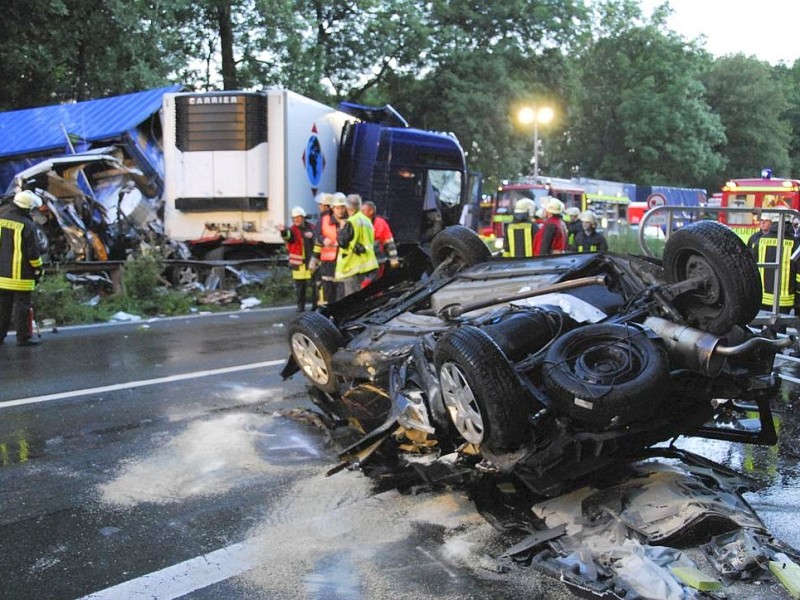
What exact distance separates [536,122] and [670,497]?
76.1 ft

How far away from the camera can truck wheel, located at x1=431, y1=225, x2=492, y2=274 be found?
5.43 metres

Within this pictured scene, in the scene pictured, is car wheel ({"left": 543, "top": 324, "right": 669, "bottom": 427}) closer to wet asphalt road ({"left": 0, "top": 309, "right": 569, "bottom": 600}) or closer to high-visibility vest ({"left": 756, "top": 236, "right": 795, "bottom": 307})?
wet asphalt road ({"left": 0, "top": 309, "right": 569, "bottom": 600})

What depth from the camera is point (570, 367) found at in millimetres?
3447

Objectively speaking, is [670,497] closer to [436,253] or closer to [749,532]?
[749,532]

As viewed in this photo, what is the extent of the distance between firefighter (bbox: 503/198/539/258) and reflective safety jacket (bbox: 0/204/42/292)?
555 cm

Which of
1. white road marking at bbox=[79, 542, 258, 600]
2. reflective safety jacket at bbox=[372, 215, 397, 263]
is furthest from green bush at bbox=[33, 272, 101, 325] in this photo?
white road marking at bbox=[79, 542, 258, 600]

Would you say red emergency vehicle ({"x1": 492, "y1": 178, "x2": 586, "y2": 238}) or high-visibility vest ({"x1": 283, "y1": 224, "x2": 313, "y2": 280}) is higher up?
red emergency vehicle ({"x1": 492, "y1": 178, "x2": 586, "y2": 238})

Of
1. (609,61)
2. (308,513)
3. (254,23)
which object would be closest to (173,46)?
(254,23)

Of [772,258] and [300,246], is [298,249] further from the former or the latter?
[772,258]

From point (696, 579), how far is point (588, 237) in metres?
7.50

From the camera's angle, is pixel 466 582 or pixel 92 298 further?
pixel 92 298

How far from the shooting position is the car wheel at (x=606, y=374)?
10.6 feet

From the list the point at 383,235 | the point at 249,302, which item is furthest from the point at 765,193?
the point at 383,235

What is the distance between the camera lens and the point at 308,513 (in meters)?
4.09
